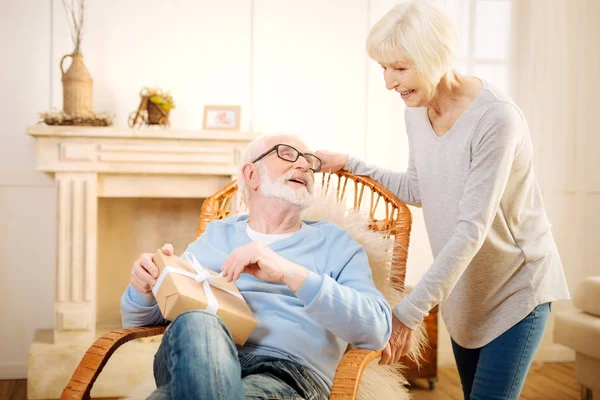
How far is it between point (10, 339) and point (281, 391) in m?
2.49

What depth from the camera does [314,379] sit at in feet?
5.08

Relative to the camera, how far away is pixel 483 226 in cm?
144

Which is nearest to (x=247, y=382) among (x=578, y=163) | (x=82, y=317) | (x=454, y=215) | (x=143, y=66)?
(x=454, y=215)

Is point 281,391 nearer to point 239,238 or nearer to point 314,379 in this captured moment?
point 314,379

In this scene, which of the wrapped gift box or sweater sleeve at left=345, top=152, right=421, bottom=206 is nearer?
the wrapped gift box

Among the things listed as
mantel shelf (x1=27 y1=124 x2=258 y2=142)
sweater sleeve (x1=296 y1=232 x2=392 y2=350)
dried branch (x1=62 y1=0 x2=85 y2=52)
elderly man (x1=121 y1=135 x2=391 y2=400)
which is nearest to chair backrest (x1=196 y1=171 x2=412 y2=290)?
elderly man (x1=121 y1=135 x2=391 y2=400)

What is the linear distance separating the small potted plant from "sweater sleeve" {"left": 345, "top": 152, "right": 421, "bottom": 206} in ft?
4.96

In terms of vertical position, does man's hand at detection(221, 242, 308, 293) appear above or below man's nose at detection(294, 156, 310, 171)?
below

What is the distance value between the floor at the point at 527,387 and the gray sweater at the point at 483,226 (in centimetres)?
158

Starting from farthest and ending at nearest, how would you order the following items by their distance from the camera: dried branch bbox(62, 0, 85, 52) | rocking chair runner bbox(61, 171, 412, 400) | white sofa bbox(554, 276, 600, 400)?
dried branch bbox(62, 0, 85, 52)
white sofa bbox(554, 276, 600, 400)
rocking chair runner bbox(61, 171, 412, 400)

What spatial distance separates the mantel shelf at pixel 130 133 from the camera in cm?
302

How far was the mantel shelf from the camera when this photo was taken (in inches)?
119

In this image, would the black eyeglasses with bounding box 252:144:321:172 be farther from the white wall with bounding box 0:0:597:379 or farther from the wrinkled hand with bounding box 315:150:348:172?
the white wall with bounding box 0:0:597:379

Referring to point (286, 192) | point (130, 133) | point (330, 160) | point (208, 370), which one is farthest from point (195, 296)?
point (130, 133)
